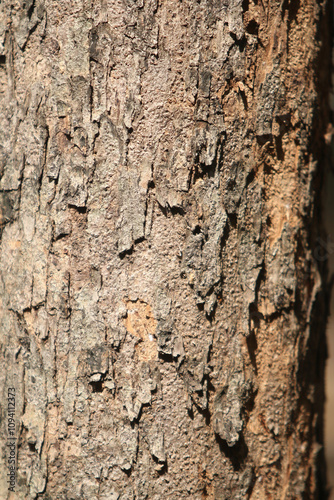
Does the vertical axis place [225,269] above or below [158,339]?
above

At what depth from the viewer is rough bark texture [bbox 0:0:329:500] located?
0.88 metres

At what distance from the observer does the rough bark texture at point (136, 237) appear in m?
0.88

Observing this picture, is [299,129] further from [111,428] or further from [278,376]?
A: [111,428]

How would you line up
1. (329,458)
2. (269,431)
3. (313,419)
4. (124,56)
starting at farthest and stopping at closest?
(329,458), (313,419), (269,431), (124,56)

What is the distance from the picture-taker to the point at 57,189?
2.97 ft

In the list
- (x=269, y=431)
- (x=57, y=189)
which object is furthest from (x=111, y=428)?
(x=57, y=189)

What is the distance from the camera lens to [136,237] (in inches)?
35.4

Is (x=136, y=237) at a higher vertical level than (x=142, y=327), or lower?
higher

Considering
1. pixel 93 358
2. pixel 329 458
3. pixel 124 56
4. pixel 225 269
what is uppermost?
pixel 124 56

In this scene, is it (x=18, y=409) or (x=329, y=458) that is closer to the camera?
(x=18, y=409)

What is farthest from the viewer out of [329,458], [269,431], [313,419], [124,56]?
[329,458]

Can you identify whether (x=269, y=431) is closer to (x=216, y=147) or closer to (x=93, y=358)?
(x=93, y=358)

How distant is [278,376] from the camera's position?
1.00 meters

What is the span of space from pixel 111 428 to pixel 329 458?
128 inches
